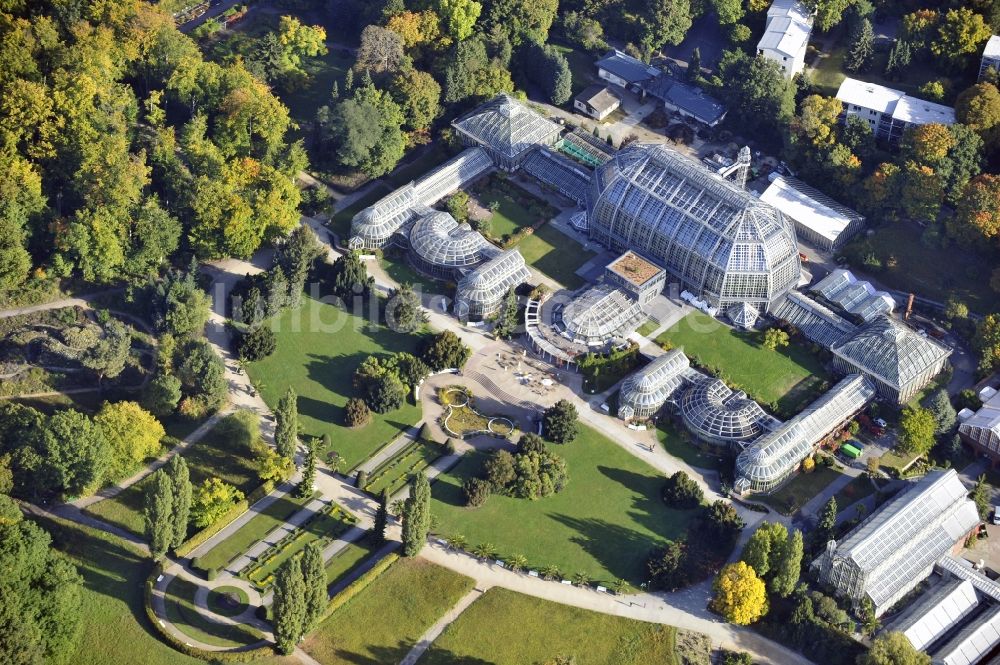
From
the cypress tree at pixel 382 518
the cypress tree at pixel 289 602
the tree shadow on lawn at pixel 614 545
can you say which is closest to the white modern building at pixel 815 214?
the tree shadow on lawn at pixel 614 545

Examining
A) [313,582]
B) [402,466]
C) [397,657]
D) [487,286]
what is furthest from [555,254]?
[397,657]

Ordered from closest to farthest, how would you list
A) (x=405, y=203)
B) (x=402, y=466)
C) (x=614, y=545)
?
(x=614, y=545)
(x=402, y=466)
(x=405, y=203)

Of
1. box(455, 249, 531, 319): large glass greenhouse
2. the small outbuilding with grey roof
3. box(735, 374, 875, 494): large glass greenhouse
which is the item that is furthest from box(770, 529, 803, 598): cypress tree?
the small outbuilding with grey roof

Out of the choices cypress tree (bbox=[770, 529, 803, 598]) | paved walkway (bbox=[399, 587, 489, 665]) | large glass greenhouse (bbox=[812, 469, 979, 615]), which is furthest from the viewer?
large glass greenhouse (bbox=[812, 469, 979, 615])

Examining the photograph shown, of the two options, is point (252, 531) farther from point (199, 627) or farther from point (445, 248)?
point (445, 248)

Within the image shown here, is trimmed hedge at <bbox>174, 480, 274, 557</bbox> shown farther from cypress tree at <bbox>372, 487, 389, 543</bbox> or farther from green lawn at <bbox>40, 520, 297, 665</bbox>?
cypress tree at <bbox>372, 487, 389, 543</bbox>

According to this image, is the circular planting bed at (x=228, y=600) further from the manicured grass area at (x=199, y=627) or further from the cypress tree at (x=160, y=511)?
the cypress tree at (x=160, y=511)
